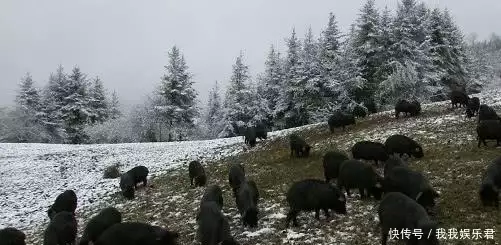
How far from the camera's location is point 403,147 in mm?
19812

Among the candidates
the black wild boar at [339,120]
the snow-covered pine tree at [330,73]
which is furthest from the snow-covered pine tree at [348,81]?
the black wild boar at [339,120]

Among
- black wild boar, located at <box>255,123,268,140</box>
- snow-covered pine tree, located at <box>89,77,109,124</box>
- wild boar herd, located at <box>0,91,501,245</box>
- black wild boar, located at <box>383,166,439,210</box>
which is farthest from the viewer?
snow-covered pine tree, located at <box>89,77,109,124</box>

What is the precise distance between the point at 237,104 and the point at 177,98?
7353 millimetres

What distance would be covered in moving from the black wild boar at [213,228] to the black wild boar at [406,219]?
383 cm

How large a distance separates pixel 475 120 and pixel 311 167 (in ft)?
36.2

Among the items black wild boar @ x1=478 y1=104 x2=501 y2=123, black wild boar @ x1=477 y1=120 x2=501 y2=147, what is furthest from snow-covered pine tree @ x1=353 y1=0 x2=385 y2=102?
black wild boar @ x1=477 y1=120 x2=501 y2=147

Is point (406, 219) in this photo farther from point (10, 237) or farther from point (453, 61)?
point (453, 61)

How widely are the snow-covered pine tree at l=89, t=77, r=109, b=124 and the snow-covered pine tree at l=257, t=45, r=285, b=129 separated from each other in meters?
21.3

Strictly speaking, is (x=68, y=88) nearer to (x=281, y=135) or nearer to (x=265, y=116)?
(x=265, y=116)

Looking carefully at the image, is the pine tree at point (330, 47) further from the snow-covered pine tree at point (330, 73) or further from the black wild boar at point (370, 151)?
the black wild boar at point (370, 151)

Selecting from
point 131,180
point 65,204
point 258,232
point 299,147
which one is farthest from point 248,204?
point 299,147

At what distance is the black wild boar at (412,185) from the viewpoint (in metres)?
13.0

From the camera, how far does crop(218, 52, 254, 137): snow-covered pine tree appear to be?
54688mm

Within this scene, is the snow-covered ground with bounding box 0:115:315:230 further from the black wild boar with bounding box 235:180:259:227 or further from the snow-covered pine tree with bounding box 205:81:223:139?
the snow-covered pine tree with bounding box 205:81:223:139
